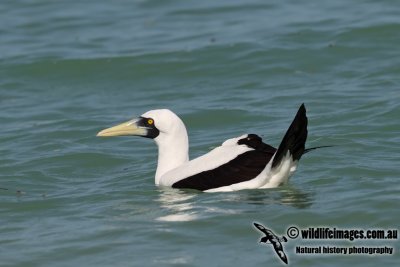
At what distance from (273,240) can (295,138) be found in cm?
134

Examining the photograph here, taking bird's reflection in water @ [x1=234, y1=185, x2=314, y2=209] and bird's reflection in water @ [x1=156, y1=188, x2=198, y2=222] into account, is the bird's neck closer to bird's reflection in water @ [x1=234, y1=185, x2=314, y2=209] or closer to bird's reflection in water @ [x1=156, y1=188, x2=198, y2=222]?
bird's reflection in water @ [x1=156, y1=188, x2=198, y2=222]

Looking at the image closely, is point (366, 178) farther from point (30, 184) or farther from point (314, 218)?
point (30, 184)

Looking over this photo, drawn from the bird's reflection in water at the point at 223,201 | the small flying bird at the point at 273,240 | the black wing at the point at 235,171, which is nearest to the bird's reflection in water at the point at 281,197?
the bird's reflection in water at the point at 223,201

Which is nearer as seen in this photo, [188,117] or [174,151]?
[174,151]

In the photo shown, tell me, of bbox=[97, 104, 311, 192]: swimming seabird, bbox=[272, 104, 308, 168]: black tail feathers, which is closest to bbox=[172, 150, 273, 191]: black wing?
bbox=[97, 104, 311, 192]: swimming seabird

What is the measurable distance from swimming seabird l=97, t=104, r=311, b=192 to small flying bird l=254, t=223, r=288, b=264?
990 millimetres

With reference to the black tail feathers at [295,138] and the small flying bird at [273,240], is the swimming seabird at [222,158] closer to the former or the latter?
the black tail feathers at [295,138]

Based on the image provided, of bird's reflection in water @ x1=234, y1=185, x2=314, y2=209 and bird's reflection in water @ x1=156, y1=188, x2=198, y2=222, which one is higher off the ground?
bird's reflection in water @ x1=234, y1=185, x2=314, y2=209

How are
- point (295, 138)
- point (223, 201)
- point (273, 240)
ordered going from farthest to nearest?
point (223, 201)
point (295, 138)
point (273, 240)

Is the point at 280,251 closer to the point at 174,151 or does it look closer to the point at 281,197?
the point at 281,197

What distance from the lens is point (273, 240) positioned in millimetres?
10547

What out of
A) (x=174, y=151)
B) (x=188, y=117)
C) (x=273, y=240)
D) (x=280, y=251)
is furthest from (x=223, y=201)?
(x=188, y=117)

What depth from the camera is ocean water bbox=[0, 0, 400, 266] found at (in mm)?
10859

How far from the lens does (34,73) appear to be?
20.3 m
